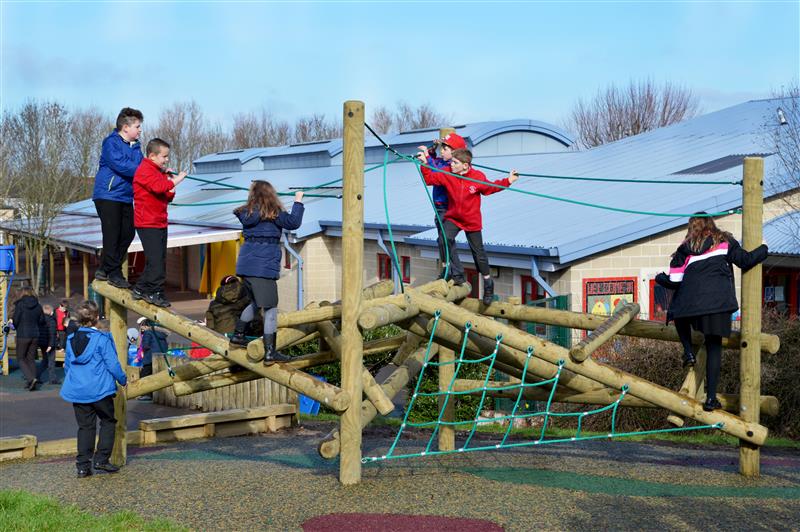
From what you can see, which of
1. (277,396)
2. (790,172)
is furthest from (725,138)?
(277,396)

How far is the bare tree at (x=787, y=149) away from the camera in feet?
60.3

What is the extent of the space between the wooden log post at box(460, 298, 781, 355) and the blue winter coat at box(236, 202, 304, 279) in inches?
97.8

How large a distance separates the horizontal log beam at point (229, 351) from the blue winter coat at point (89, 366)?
1.64ft

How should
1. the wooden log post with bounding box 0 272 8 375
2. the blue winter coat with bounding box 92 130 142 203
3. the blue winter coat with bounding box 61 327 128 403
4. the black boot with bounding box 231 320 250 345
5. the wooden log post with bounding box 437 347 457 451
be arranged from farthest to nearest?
1. the wooden log post with bounding box 0 272 8 375
2. the wooden log post with bounding box 437 347 457 451
3. the blue winter coat with bounding box 92 130 142 203
4. the blue winter coat with bounding box 61 327 128 403
5. the black boot with bounding box 231 320 250 345

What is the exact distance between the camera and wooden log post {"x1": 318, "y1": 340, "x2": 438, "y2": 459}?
788 cm

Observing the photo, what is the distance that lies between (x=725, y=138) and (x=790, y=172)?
5488 mm

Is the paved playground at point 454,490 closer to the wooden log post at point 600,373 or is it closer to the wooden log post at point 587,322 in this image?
the wooden log post at point 600,373

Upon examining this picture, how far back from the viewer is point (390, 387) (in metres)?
8.77

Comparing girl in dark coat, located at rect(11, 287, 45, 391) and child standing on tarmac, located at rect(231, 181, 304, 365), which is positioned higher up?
child standing on tarmac, located at rect(231, 181, 304, 365)

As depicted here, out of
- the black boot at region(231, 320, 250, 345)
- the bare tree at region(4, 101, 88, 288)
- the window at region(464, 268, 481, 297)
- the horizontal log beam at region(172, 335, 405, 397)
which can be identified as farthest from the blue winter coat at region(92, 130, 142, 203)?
the bare tree at region(4, 101, 88, 288)

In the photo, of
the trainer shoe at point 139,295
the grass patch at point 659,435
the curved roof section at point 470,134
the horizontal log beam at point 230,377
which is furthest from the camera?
the curved roof section at point 470,134

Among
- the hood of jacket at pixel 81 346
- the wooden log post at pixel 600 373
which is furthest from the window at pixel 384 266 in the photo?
the wooden log post at pixel 600 373

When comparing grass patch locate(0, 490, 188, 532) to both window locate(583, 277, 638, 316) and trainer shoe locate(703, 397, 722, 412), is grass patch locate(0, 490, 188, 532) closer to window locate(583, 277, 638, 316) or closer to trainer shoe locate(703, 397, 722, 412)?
trainer shoe locate(703, 397, 722, 412)

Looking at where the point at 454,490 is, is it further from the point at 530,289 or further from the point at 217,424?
the point at 530,289
